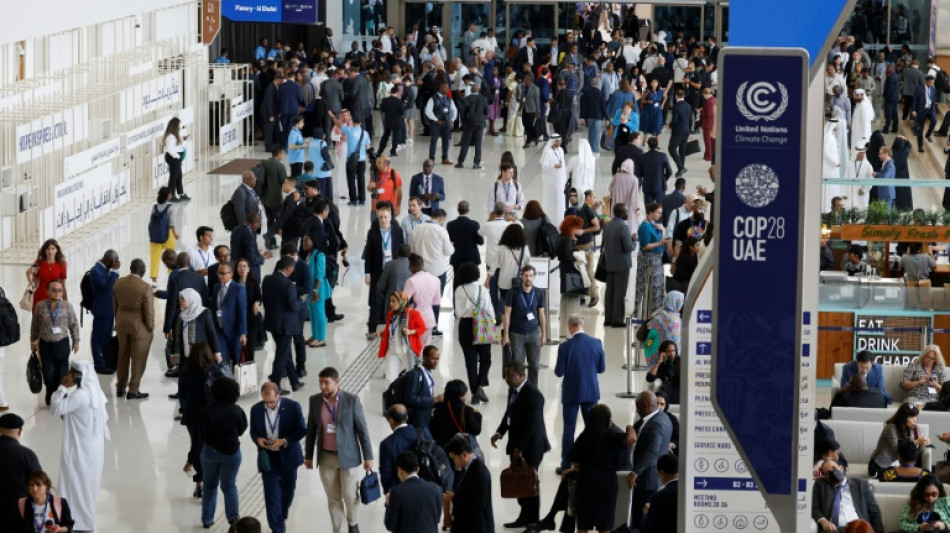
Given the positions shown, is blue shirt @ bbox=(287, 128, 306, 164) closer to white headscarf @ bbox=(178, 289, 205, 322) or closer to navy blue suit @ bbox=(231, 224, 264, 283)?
navy blue suit @ bbox=(231, 224, 264, 283)

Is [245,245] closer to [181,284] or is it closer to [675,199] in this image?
[181,284]

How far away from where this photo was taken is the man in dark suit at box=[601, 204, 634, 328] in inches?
602

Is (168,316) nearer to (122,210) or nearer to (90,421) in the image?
(90,421)

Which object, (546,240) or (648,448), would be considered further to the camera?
(546,240)

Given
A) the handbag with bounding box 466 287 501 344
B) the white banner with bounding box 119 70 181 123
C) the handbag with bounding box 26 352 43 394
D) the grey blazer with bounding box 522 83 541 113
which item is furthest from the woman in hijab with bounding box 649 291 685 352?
the grey blazer with bounding box 522 83 541 113

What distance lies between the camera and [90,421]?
10.2 metres

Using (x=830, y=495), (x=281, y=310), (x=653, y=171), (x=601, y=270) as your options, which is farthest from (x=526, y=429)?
(x=653, y=171)

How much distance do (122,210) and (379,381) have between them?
28.1ft

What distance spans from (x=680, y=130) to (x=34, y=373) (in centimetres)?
1311

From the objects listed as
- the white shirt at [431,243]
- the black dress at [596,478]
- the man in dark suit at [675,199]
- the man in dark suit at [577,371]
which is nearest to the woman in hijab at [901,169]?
the man in dark suit at [675,199]

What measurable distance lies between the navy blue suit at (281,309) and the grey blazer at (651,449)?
4.13 meters

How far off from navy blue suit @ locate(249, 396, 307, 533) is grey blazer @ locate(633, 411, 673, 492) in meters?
2.10

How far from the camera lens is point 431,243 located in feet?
47.7

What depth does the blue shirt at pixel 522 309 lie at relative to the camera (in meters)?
12.7
